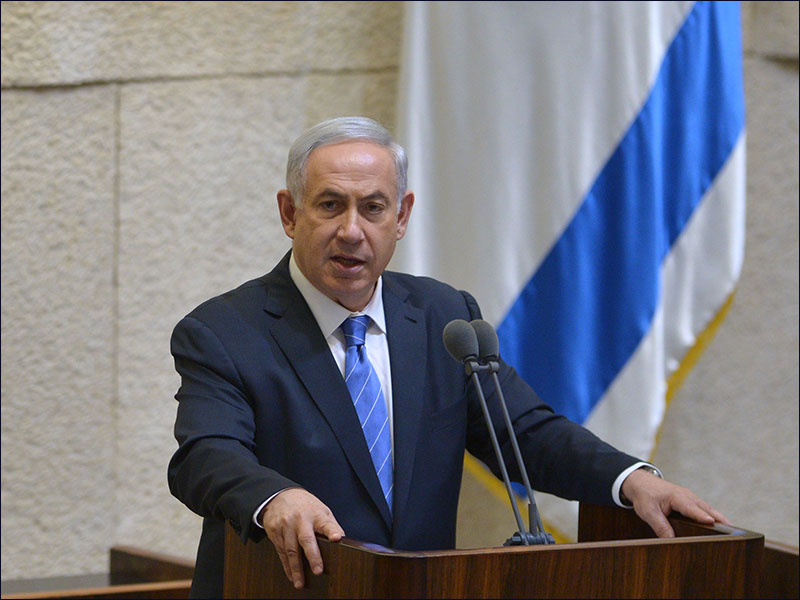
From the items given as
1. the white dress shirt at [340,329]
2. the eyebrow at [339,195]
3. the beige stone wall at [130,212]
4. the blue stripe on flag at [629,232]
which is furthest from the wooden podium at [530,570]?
the beige stone wall at [130,212]

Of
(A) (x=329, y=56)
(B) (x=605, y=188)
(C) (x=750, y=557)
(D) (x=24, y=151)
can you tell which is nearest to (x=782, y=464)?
(B) (x=605, y=188)

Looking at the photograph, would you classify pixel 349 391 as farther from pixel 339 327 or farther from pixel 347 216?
pixel 347 216

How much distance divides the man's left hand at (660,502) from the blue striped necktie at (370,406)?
0.44 metres

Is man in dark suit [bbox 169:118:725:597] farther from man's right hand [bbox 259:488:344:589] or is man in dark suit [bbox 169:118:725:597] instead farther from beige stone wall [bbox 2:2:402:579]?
beige stone wall [bbox 2:2:402:579]

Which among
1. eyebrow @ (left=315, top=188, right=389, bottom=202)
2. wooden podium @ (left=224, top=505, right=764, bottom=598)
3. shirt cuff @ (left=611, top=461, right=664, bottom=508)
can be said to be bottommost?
wooden podium @ (left=224, top=505, right=764, bottom=598)

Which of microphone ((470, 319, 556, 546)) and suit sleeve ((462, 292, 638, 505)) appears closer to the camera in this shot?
microphone ((470, 319, 556, 546))

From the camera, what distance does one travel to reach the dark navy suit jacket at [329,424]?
6.77 feet

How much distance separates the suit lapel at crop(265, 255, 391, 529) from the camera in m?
2.10

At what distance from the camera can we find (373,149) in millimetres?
2178

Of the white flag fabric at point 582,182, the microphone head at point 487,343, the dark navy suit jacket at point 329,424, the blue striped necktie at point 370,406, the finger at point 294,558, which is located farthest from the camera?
the white flag fabric at point 582,182

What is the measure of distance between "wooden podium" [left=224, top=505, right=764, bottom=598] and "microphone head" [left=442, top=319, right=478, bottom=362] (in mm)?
346

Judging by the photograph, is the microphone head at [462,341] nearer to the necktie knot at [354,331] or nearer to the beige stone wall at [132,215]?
the necktie knot at [354,331]

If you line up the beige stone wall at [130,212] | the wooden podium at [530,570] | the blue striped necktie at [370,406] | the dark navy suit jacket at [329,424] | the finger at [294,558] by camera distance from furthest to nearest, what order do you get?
1. the beige stone wall at [130,212]
2. the blue striped necktie at [370,406]
3. the dark navy suit jacket at [329,424]
4. the finger at [294,558]
5. the wooden podium at [530,570]

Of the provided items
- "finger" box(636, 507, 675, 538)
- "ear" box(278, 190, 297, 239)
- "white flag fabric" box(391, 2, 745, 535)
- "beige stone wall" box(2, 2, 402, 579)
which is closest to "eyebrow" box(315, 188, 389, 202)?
"ear" box(278, 190, 297, 239)
